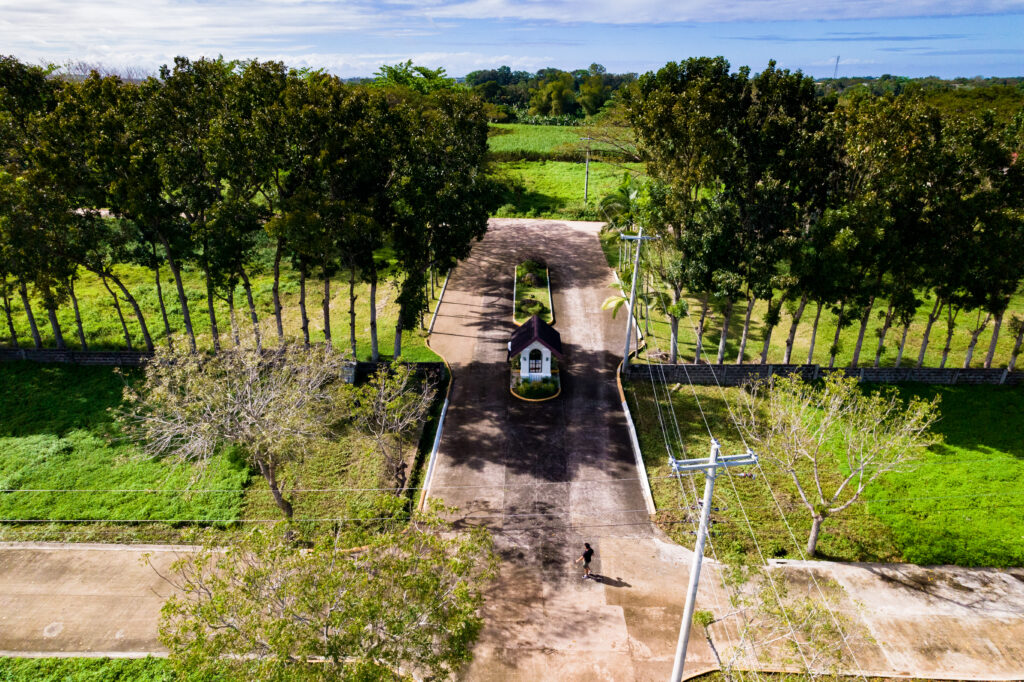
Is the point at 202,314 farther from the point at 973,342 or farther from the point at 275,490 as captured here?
the point at 973,342

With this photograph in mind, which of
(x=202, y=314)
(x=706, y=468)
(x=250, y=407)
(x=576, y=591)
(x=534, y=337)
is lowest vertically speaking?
(x=576, y=591)

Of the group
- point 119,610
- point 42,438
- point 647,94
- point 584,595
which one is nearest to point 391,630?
point 584,595

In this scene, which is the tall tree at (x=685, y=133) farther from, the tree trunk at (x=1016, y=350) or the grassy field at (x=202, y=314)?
the tree trunk at (x=1016, y=350)

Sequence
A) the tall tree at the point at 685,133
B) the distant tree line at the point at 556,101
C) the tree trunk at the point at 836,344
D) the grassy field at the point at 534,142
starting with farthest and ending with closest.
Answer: the distant tree line at the point at 556,101 < the grassy field at the point at 534,142 < the tree trunk at the point at 836,344 < the tall tree at the point at 685,133

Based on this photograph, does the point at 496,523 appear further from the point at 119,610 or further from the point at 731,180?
the point at 731,180

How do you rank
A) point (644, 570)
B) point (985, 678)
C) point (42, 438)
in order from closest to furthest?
point (985, 678)
point (644, 570)
point (42, 438)

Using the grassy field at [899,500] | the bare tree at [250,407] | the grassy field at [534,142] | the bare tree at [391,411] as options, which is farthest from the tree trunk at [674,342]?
the grassy field at [534,142]

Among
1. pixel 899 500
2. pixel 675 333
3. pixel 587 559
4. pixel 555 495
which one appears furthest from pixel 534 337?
pixel 899 500
